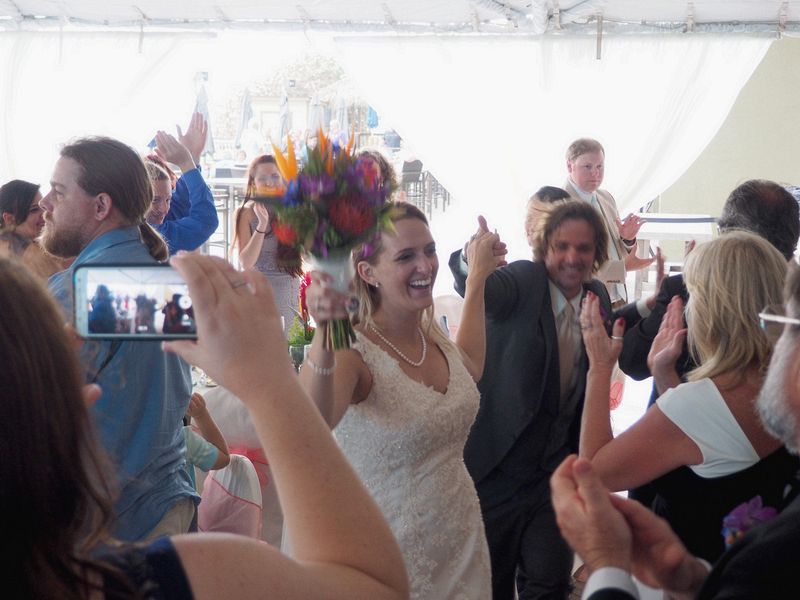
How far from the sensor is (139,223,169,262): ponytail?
8.31ft

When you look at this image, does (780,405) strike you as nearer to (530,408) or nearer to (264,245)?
(530,408)

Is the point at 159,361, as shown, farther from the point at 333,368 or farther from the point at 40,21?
the point at 40,21

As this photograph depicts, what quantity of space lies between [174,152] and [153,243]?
49.6 inches

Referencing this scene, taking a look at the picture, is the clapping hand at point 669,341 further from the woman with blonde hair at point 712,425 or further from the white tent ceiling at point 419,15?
the white tent ceiling at point 419,15

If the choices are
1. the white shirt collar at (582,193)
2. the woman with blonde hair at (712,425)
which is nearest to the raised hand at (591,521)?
the woman with blonde hair at (712,425)

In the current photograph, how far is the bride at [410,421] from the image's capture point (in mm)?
2422

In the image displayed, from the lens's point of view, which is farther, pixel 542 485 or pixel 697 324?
pixel 542 485

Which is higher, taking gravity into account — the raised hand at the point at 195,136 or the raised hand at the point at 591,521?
the raised hand at the point at 195,136

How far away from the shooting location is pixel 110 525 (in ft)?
3.02

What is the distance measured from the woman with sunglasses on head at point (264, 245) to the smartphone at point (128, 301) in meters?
3.46

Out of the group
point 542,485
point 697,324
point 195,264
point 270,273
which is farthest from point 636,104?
point 195,264

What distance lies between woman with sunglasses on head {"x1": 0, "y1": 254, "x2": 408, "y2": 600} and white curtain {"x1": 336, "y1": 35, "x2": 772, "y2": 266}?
5.66 meters

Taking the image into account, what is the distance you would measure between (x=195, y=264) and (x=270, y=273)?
13.9 ft

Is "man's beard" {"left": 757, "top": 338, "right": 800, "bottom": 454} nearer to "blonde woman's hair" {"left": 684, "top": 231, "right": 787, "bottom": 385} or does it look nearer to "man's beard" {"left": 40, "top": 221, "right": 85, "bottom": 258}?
"blonde woman's hair" {"left": 684, "top": 231, "right": 787, "bottom": 385}
